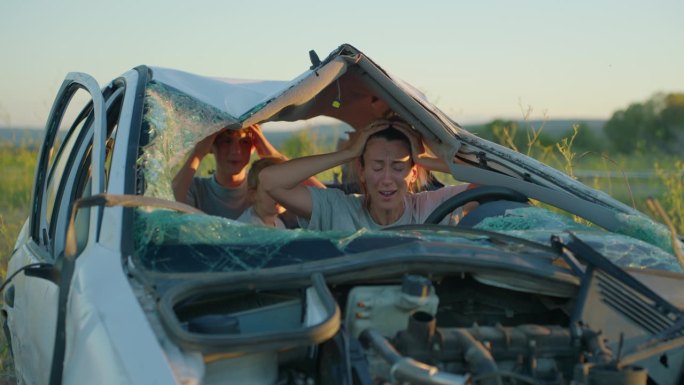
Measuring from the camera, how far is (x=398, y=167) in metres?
5.03

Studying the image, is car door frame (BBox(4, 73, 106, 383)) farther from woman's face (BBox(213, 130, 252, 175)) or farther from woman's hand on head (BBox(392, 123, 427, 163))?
woman's hand on head (BBox(392, 123, 427, 163))

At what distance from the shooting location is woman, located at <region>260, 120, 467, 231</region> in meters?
4.98

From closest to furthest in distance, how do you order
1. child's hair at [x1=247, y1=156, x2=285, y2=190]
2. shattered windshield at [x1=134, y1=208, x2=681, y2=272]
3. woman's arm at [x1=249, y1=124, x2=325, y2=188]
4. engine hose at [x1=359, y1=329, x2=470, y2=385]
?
1. engine hose at [x1=359, y1=329, x2=470, y2=385]
2. shattered windshield at [x1=134, y1=208, x2=681, y2=272]
3. child's hair at [x1=247, y1=156, x2=285, y2=190]
4. woman's arm at [x1=249, y1=124, x2=325, y2=188]

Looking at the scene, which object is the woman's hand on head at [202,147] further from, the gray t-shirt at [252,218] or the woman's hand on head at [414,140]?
the woman's hand on head at [414,140]

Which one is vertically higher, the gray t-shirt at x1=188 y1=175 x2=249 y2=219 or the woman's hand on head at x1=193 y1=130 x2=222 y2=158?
the woman's hand on head at x1=193 y1=130 x2=222 y2=158

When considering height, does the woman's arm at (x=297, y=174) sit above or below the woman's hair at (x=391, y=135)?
below

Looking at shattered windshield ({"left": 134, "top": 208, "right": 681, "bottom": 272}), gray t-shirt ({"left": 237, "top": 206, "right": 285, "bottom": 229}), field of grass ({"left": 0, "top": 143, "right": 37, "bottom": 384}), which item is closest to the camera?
shattered windshield ({"left": 134, "top": 208, "right": 681, "bottom": 272})

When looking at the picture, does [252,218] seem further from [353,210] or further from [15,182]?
[15,182]

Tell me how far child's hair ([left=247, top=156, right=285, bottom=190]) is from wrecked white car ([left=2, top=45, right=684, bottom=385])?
1.62 metres

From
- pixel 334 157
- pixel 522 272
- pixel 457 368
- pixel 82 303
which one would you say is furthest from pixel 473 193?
pixel 82 303

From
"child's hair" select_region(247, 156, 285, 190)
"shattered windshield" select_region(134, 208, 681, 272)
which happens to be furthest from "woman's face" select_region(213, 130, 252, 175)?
"shattered windshield" select_region(134, 208, 681, 272)

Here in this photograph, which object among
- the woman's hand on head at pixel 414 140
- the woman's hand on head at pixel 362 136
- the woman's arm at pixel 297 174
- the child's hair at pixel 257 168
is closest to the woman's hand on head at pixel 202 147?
the woman's arm at pixel 297 174

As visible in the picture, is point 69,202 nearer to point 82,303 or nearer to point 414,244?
point 82,303

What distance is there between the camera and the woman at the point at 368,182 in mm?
4977
